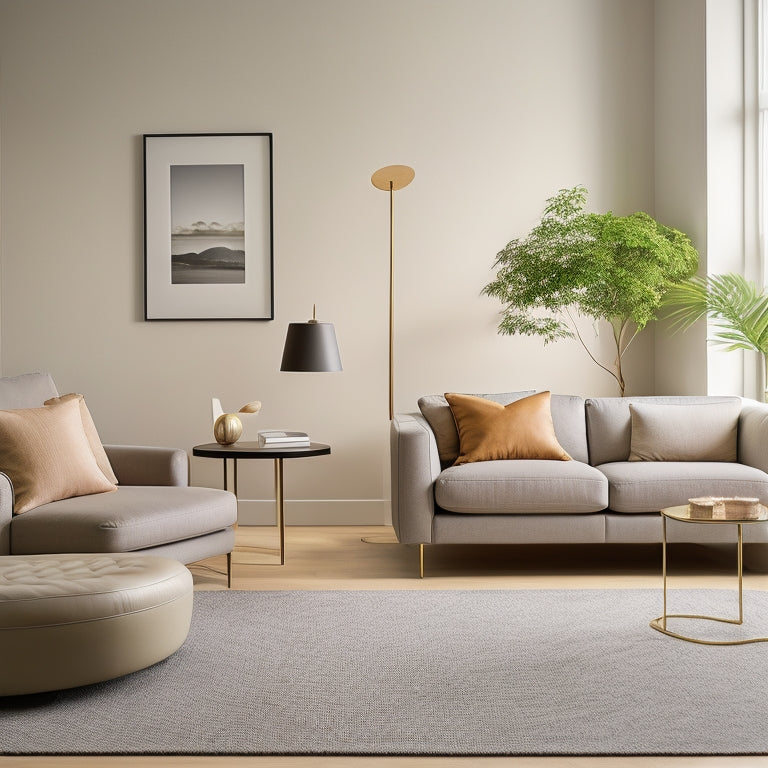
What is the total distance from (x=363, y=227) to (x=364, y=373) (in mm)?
876

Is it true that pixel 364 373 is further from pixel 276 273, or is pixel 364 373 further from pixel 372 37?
pixel 372 37

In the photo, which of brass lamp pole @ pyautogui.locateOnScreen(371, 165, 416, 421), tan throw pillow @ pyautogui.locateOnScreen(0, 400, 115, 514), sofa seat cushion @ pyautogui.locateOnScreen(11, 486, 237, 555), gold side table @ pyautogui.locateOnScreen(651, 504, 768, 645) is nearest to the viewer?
gold side table @ pyautogui.locateOnScreen(651, 504, 768, 645)

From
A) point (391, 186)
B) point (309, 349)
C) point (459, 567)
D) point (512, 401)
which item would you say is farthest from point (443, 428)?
point (391, 186)

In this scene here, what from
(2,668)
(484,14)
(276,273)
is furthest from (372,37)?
(2,668)

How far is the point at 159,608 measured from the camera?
8.19 ft

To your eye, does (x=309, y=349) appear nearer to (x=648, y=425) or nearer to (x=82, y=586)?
(x=648, y=425)

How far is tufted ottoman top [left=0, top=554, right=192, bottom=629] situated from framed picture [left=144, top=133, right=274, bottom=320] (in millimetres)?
2469

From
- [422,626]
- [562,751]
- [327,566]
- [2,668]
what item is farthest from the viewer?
[327,566]

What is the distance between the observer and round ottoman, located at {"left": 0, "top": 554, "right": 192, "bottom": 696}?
2.26 m

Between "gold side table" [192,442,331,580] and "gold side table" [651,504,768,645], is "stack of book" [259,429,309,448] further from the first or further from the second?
"gold side table" [651,504,768,645]

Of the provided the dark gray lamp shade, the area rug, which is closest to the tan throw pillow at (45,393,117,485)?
the area rug

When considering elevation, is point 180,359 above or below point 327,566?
above

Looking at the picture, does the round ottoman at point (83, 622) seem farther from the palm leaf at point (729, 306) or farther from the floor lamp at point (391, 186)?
the palm leaf at point (729, 306)

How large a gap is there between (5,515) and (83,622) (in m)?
1.07
